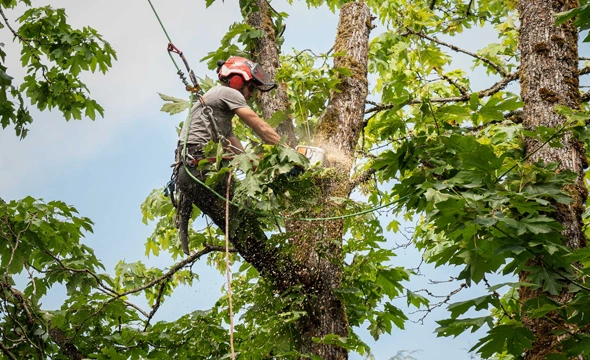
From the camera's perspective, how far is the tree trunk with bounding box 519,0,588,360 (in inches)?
158

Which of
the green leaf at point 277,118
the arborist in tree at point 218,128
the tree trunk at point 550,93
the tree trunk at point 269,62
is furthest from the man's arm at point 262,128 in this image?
the tree trunk at point 550,93

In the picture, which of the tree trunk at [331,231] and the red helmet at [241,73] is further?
the red helmet at [241,73]

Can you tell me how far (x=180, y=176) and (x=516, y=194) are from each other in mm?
2482

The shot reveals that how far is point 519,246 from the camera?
337cm

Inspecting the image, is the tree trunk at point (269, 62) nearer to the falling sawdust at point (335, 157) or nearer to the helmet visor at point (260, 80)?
the helmet visor at point (260, 80)

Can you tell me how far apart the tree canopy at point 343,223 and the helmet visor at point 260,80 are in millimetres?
148

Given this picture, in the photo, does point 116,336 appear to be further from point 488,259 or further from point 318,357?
point 488,259

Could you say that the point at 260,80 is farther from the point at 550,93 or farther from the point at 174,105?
the point at 550,93

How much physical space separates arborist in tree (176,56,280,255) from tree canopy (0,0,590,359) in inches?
7.6

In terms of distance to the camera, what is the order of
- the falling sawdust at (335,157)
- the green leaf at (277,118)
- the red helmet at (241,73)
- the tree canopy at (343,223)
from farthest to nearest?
the red helmet at (241,73) → the falling sawdust at (335,157) → the green leaf at (277,118) → the tree canopy at (343,223)

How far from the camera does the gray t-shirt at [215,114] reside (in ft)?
16.6

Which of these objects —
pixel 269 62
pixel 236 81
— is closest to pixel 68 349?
pixel 236 81

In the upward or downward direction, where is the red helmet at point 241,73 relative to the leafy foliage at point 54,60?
downward

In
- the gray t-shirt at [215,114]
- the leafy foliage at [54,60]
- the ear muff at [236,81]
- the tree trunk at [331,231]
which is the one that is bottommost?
the tree trunk at [331,231]
